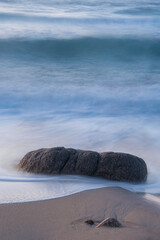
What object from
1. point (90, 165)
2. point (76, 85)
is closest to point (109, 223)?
point (90, 165)

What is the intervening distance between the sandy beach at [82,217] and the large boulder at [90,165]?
0.36m

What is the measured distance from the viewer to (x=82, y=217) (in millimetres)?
3398

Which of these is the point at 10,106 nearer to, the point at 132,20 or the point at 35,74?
the point at 35,74

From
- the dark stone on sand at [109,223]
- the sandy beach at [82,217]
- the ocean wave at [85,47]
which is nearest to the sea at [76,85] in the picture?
the ocean wave at [85,47]

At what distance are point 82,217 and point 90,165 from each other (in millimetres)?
1085

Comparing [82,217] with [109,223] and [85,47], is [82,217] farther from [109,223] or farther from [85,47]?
[85,47]

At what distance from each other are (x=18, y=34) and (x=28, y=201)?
32.7 ft

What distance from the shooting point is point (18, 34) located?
42.5ft

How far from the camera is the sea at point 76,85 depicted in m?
4.86

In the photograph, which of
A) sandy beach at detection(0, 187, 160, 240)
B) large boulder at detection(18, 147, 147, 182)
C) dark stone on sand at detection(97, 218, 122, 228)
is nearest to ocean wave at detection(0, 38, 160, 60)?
large boulder at detection(18, 147, 147, 182)

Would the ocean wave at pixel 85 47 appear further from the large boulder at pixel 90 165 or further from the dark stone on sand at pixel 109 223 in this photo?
the dark stone on sand at pixel 109 223

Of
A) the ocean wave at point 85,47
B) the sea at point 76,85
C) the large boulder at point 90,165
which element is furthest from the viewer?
the ocean wave at point 85,47

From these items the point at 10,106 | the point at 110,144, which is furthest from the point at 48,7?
the point at 110,144

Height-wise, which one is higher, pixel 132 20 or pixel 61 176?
pixel 132 20
